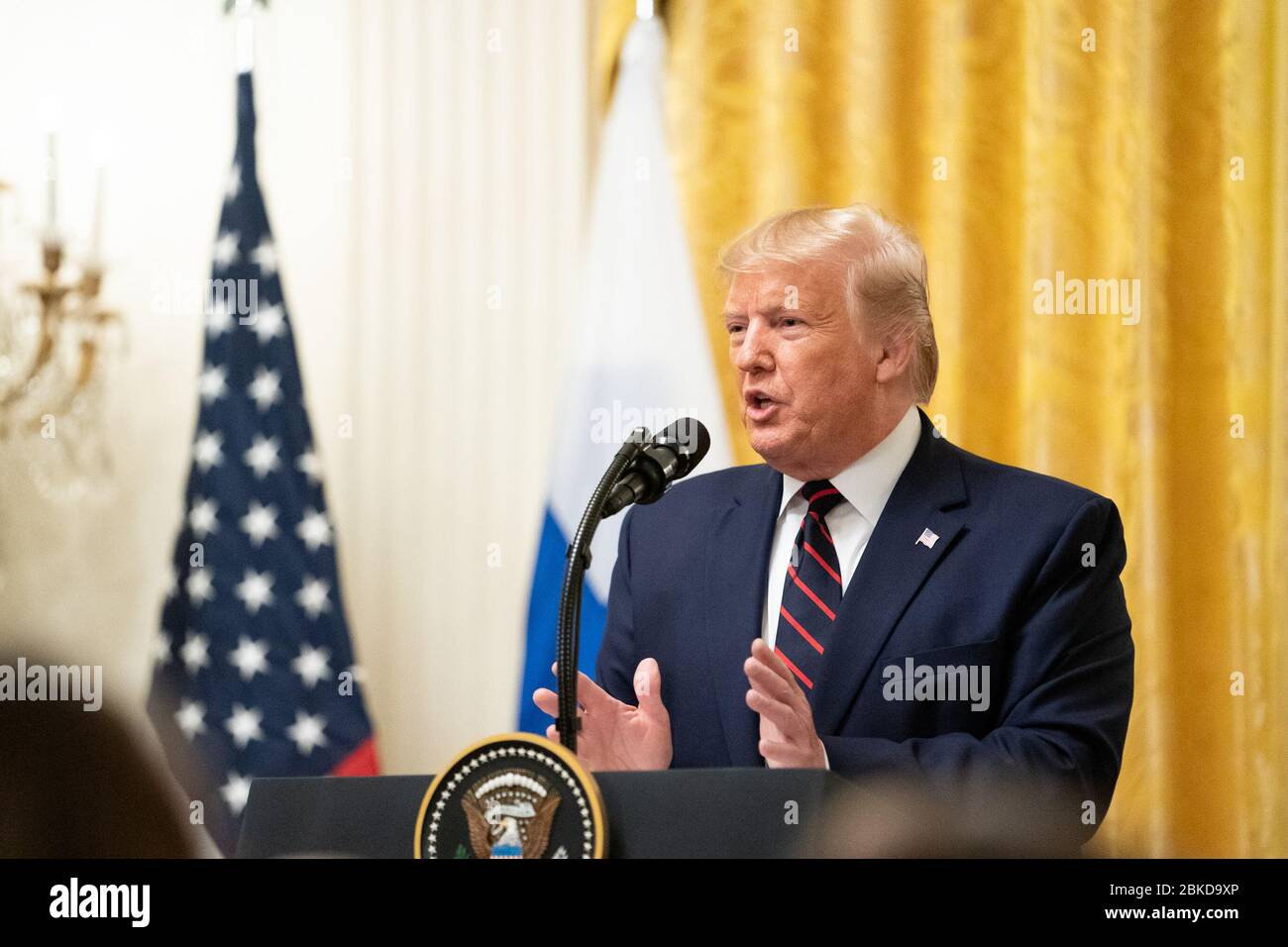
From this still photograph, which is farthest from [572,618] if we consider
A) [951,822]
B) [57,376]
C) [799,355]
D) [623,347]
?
[57,376]

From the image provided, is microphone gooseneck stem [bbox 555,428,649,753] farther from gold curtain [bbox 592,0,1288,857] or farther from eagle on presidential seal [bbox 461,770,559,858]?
gold curtain [bbox 592,0,1288,857]

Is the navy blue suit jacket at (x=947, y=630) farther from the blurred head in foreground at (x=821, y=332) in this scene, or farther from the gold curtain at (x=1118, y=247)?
the gold curtain at (x=1118, y=247)

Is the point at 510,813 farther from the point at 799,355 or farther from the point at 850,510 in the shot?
the point at 799,355

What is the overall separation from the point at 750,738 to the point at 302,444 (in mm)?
1773

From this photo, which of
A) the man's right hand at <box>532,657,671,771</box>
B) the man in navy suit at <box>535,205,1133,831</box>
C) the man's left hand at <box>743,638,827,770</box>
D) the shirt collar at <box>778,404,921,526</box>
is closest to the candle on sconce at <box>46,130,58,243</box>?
the man in navy suit at <box>535,205,1133,831</box>

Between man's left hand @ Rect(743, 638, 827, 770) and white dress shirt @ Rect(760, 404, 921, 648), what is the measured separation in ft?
2.16

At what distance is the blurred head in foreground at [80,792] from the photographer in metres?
3.63

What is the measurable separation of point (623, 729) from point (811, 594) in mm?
544

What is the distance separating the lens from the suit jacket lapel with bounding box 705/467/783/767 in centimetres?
243

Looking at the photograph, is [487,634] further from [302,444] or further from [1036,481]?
[1036,481]

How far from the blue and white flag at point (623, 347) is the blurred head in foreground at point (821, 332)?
766 mm

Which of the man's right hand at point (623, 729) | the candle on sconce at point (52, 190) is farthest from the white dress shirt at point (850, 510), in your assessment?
the candle on sconce at point (52, 190)

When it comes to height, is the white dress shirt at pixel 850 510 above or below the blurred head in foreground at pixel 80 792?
above
